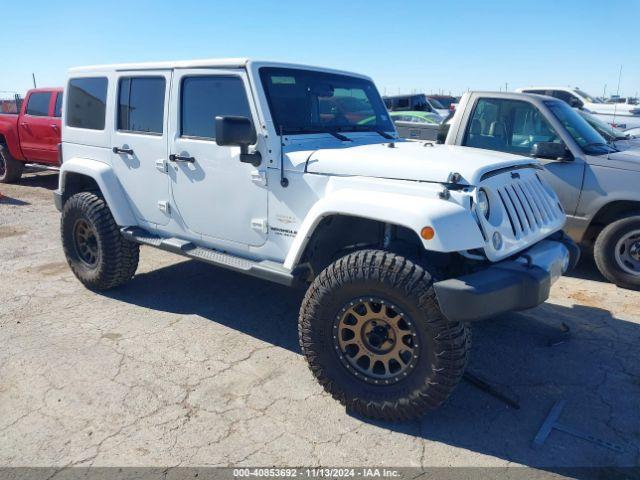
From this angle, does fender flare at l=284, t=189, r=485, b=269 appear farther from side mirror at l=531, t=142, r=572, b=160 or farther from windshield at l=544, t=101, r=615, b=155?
windshield at l=544, t=101, r=615, b=155

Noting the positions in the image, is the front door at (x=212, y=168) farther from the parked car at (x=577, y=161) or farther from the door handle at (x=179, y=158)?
the parked car at (x=577, y=161)

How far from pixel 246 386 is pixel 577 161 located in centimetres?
389

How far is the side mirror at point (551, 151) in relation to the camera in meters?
5.13

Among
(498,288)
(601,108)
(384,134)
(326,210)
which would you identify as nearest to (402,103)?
(601,108)

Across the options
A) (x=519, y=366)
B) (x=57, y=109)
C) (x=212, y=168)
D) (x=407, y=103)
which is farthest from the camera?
(x=407, y=103)

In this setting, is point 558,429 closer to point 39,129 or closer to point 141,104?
point 141,104

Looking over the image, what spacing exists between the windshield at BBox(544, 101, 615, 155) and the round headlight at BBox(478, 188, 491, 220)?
2903 mm

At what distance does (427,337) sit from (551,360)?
1.49 m

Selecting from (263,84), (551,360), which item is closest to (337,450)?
(551,360)

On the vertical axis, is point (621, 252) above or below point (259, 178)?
below

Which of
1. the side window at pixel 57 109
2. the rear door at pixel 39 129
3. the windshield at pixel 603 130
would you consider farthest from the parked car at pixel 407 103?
the windshield at pixel 603 130

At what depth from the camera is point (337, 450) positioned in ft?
9.17

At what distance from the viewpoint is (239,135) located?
3311 mm

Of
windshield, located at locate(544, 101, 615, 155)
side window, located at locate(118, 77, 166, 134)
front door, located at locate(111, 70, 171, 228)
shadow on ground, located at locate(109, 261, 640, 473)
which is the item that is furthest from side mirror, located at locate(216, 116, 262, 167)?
windshield, located at locate(544, 101, 615, 155)
